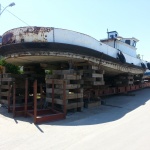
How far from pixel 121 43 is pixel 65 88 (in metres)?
7.50

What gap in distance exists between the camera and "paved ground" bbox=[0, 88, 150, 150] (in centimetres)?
425

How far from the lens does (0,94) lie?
908 centimetres

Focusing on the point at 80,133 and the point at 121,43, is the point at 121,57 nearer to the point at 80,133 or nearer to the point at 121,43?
the point at 121,43

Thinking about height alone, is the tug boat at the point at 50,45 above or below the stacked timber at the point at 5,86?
above

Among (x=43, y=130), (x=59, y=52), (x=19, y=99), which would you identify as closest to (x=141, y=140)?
(x=43, y=130)

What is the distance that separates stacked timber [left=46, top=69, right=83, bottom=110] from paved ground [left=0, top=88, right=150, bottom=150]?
0.60 m

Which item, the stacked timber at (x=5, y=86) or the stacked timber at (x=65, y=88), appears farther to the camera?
the stacked timber at (x=5, y=86)

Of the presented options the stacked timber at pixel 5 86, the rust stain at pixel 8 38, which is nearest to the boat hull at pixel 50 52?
the rust stain at pixel 8 38

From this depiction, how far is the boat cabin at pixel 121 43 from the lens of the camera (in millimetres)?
12598

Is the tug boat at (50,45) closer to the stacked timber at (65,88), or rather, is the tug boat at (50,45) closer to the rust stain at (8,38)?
the rust stain at (8,38)

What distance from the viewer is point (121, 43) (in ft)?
43.1

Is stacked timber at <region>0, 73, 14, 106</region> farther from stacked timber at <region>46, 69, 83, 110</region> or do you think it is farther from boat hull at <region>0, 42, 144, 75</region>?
stacked timber at <region>46, 69, 83, 110</region>

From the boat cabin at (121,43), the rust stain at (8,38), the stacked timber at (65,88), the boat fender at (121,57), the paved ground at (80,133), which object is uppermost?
the boat cabin at (121,43)

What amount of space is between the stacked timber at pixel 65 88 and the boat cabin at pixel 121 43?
5534mm
